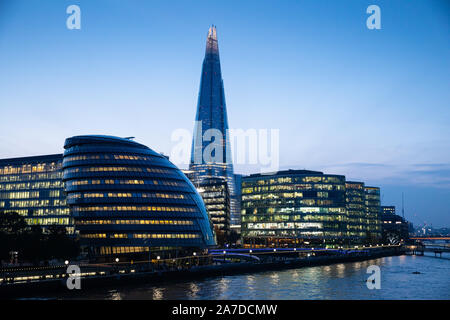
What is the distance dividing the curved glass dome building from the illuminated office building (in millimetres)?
44422

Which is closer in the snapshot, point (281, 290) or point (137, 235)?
point (281, 290)

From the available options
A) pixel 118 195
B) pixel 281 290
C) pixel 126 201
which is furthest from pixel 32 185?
pixel 281 290

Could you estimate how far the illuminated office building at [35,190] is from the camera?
157250mm

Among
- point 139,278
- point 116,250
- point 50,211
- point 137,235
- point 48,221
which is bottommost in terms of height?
point 139,278

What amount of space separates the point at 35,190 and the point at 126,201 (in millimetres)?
67414

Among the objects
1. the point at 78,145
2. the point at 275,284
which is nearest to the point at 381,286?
the point at 275,284

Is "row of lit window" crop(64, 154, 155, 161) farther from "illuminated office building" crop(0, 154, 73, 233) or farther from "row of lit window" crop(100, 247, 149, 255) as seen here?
"illuminated office building" crop(0, 154, 73, 233)

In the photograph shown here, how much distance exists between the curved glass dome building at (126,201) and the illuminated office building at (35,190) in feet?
146

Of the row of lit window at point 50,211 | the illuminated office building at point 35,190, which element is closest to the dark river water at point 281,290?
the row of lit window at point 50,211

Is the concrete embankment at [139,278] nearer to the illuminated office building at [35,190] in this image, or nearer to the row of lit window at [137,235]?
the row of lit window at [137,235]

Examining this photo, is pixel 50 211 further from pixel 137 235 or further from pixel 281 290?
pixel 281 290

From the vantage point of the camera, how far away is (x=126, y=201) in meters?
109

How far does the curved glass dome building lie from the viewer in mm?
108500
